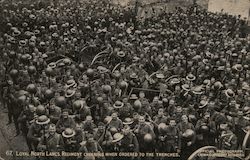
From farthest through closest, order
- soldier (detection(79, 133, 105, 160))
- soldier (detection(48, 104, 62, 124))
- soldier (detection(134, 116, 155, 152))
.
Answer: soldier (detection(48, 104, 62, 124)), soldier (detection(134, 116, 155, 152)), soldier (detection(79, 133, 105, 160))

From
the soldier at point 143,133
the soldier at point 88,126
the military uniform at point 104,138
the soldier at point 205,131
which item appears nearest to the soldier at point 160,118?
the soldier at point 143,133

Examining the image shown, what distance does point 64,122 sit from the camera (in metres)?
7.96

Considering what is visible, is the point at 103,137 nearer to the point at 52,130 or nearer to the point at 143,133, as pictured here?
the point at 143,133

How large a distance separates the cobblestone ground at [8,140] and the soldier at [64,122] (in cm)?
103

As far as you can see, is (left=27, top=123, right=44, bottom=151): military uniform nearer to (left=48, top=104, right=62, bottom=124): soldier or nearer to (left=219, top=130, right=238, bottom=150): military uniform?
(left=48, top=104, right=62, bottom=124): soldier

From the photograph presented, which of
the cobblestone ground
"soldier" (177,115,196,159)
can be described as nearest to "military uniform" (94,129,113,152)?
"soldier" (177,115,196,159)

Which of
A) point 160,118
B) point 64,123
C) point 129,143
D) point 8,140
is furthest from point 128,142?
point 8,140

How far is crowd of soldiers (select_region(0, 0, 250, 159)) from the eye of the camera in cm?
777

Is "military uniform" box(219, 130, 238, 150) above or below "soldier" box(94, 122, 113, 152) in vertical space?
below

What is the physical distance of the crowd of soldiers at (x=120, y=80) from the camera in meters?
7.77

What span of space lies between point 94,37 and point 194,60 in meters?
3.15

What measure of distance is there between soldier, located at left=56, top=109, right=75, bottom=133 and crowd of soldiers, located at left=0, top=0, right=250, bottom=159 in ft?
0.06

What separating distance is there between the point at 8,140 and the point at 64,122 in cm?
173

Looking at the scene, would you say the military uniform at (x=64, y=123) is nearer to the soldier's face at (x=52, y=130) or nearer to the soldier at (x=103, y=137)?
the soldier's face at (x=52, y=130)
